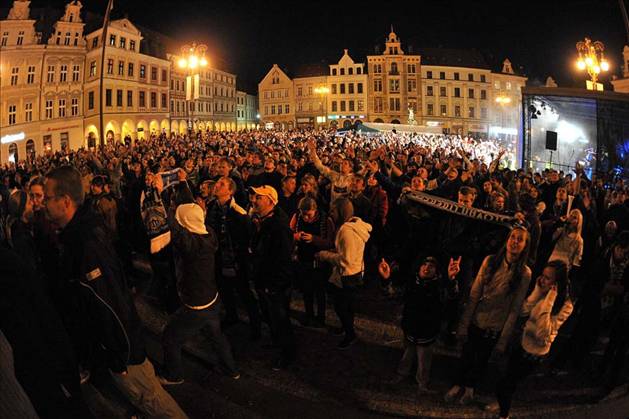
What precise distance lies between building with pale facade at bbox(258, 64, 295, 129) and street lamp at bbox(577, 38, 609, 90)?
62355 mm

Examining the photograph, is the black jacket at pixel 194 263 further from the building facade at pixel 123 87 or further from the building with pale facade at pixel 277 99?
the building with pale facade at pixel 277 99

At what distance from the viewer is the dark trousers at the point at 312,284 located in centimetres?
618

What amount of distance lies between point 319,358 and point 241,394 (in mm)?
1135

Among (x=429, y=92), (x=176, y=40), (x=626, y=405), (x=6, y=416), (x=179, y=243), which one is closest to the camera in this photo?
(x=6, y=416)

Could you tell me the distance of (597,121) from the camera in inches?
572

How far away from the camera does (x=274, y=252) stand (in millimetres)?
5281

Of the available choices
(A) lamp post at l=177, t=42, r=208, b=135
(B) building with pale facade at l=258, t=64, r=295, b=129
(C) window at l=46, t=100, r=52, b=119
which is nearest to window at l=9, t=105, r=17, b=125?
(C) window at l=46, t=100, r=52, b=119

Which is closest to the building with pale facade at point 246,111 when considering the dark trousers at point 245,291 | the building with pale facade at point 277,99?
the building with pale facade at point 277,99

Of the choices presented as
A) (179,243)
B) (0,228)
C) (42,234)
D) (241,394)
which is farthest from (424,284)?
(0,228)

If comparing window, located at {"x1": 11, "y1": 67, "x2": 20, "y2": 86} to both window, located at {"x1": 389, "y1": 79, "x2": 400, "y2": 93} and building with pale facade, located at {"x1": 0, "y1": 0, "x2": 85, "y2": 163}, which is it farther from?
window, located at {"x1": 389, "y1": 79, "x2": 400, "y2": 93}

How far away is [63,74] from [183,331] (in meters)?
51.0

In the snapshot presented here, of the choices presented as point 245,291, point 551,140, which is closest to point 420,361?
point 245,291

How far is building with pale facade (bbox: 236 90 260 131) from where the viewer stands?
85.1m

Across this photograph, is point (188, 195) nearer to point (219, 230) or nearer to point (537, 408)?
point (219, 230)
